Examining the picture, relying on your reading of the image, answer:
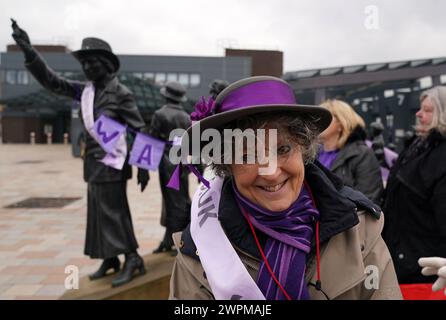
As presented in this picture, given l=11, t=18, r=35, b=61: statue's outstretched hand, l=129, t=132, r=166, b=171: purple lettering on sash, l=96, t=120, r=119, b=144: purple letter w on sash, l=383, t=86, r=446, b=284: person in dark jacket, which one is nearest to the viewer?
l=383, t=86, r=446, b=284: person in dark jacket

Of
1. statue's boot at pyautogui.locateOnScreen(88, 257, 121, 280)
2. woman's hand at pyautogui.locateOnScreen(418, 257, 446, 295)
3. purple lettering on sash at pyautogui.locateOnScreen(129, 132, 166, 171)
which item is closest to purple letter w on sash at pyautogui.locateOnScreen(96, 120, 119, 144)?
purple lettering on sash at pyautogui.locateOnScreen(129, 132, 166, 171)

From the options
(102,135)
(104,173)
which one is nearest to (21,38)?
(102,135)

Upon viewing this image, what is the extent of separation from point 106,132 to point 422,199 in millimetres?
2408

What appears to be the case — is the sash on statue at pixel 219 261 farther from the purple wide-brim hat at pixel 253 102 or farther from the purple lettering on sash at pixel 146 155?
the purple lettering on sash at pixel 146 155

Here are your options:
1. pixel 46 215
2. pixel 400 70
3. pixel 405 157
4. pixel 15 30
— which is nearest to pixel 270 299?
pixel 405 157

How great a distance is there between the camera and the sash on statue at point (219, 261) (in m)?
1.22

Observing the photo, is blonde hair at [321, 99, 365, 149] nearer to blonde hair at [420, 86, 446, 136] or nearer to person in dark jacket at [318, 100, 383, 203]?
person in dark jacket at [318, 100, 383, 203]

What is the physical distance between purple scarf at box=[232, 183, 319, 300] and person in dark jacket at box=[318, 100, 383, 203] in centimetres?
169

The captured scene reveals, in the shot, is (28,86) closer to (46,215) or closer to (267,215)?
(46,215)

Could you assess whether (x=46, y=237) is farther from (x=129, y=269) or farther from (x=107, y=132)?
(x=107, y=132)

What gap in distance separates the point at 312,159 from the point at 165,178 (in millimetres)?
2928

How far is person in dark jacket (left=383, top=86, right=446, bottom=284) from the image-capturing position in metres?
2.14

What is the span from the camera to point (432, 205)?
2.13m

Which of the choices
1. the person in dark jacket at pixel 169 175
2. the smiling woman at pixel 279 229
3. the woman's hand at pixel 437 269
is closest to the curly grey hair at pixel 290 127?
the smiling woman at pixel 279 229
